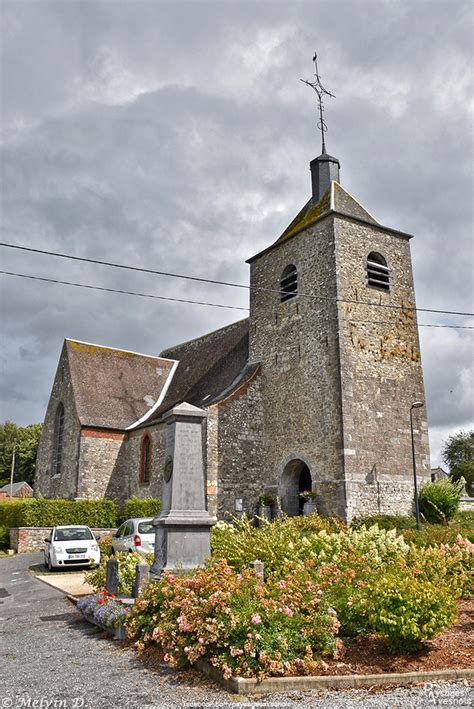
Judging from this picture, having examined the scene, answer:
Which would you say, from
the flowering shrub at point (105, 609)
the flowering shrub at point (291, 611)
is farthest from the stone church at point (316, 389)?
the flowering shrub at point (291, 611)

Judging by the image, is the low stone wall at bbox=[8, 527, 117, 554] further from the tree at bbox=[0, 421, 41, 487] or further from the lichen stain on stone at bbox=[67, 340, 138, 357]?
the tree at bbox=[0, 421, 41, 487]

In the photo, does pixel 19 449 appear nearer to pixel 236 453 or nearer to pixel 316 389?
pixel 236 453

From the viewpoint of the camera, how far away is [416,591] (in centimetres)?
562

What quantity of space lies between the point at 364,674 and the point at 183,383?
21.8 meters

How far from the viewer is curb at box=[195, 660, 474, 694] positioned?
511cm

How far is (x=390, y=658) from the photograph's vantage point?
18.9 feet

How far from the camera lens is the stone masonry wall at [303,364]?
59.0 feet

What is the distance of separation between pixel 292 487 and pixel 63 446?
12019mm

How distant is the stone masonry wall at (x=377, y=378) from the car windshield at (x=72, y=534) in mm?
7640

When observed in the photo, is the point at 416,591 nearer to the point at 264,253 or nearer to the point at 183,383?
the point at 264,253

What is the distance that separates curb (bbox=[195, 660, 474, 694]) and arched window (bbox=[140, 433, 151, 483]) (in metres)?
19.3

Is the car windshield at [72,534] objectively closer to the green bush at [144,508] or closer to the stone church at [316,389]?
the stone church at [316,389]

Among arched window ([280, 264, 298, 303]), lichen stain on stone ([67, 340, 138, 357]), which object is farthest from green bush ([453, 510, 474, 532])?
lichen stain on stone ([67, 340, 138, 357])

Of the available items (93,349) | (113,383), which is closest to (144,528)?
(113,383)
